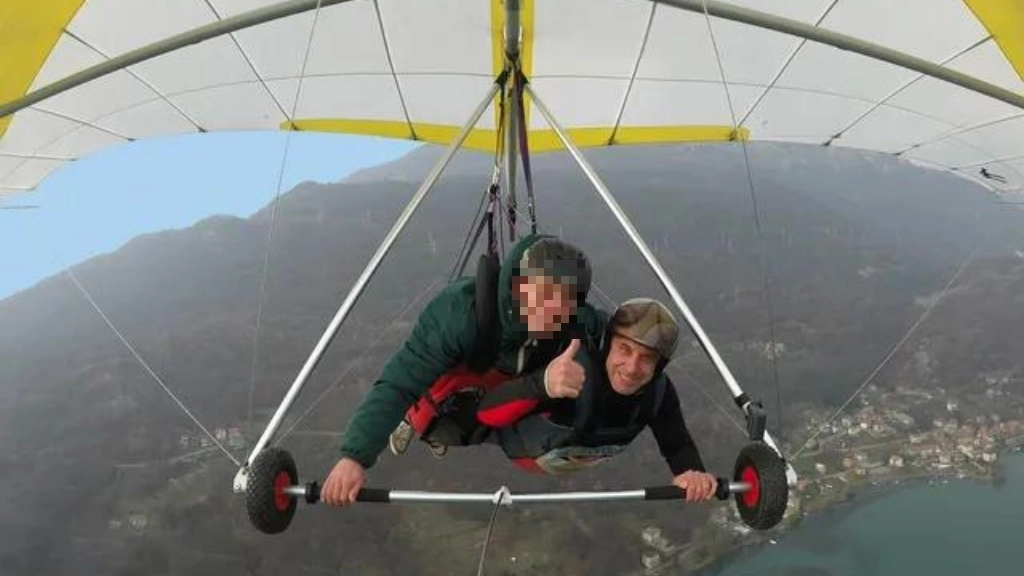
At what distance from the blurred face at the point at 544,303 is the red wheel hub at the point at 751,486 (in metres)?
0.93

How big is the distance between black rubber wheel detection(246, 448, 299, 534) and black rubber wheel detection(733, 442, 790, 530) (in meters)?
1.74

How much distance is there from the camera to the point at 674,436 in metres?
3.15

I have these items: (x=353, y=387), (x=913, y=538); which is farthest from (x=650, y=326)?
(x=353, y=387)

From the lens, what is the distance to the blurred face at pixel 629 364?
267 cm

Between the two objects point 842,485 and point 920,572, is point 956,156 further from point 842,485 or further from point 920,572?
point 842,485

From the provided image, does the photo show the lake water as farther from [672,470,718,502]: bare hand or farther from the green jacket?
the green jacket

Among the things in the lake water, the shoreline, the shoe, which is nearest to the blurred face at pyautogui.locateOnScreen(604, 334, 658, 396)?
the shoe

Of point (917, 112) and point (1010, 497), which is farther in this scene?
point (1010, 497)

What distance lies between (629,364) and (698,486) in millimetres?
581

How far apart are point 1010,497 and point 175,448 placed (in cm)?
12391

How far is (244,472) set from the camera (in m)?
2.88

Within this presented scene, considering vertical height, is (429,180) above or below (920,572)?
above

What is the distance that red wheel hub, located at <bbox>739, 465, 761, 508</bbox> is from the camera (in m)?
2.80

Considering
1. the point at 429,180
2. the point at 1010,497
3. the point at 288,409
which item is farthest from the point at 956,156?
the point at 1010,497
